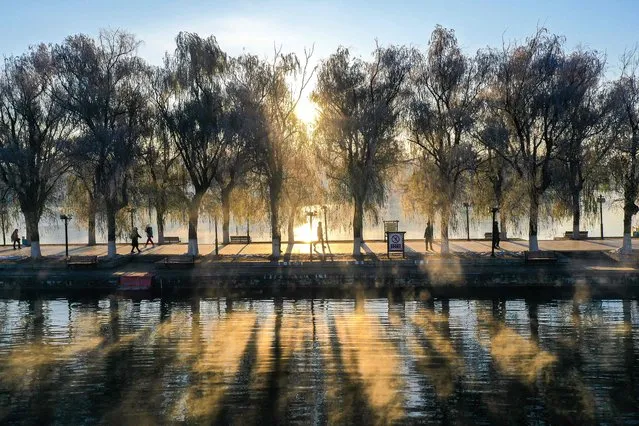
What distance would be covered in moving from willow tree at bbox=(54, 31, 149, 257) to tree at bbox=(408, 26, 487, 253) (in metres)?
18.6

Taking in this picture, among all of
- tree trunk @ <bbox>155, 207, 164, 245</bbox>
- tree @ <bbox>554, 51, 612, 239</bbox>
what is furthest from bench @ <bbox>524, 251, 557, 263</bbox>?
tree trunk @ <bbox>155, 207, 164, 245</bbox>

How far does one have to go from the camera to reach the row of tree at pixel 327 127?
37156 millimetres

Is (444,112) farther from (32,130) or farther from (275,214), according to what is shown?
(32,130)

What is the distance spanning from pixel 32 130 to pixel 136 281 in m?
14.7

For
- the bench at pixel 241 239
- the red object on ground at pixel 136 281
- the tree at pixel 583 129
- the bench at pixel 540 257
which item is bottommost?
the red object on ground at pixel 136 281

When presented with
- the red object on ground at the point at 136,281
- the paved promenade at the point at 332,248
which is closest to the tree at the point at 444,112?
the paved promenade at the point at 332,248

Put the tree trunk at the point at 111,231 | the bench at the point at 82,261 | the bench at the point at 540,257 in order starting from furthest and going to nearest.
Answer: the tree trunk at the point at 111,231 < the bench at the point at 82,261 < the bench at the point at 540,257

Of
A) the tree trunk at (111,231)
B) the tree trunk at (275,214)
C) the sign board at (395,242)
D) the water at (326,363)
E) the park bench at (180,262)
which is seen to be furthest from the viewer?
the tree trunk at (111,231)

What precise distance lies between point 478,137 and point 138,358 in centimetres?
2591

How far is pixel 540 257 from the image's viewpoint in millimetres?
34781

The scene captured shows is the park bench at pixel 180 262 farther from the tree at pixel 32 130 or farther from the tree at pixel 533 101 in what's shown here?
the tree at pixel 533 101

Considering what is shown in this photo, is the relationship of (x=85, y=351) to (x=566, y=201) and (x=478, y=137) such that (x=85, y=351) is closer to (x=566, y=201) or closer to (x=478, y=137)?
(x=478, y=137)

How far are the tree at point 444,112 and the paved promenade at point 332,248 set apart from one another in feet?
14.3

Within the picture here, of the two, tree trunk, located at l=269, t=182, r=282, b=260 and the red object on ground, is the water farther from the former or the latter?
tree trunk, located at l=269, t=182, r=282, b=260
